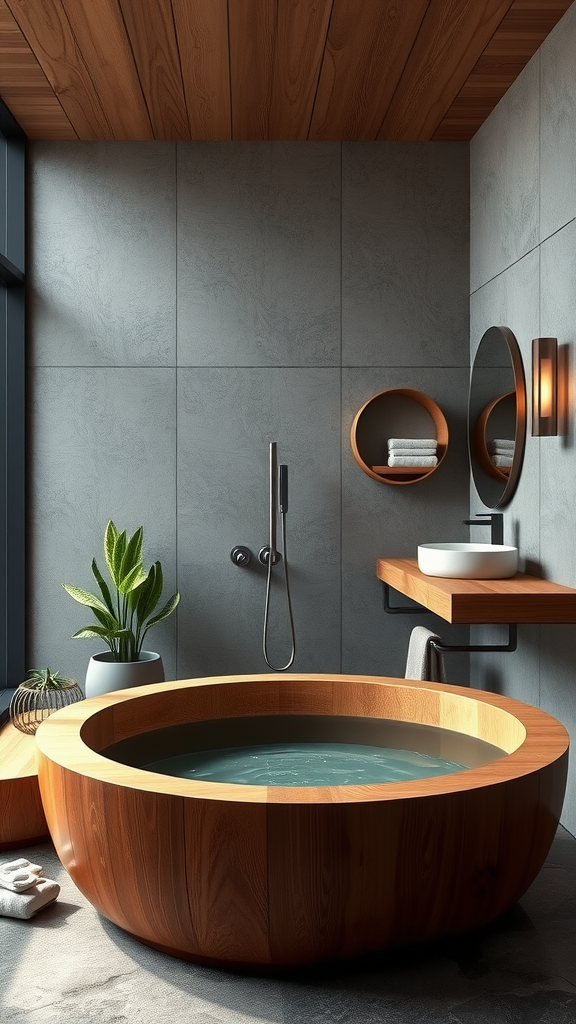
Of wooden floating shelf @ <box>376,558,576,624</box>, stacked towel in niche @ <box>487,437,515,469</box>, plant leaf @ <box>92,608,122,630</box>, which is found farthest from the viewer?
plant leaf @ <box>92,608,122,630</box>

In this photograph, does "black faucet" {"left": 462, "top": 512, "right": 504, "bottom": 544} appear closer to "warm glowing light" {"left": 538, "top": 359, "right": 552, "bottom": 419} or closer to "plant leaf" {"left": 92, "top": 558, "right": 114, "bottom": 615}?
"warm glowing light" {"left": 538, "top": 359, "right": 552, "bottom": 419}

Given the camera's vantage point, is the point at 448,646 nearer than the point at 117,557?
Yes

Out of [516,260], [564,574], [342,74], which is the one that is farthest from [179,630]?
[342,74]

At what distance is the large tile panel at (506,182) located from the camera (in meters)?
3.28

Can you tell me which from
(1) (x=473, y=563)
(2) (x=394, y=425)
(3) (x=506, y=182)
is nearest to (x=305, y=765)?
(1) (x=473, y=563)

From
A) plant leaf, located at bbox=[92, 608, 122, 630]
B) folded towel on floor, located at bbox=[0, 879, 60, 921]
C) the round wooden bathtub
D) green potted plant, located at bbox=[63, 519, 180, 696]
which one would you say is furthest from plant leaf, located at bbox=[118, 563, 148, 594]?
the round wooden bathtub

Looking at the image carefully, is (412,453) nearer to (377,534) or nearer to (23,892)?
(377,534)

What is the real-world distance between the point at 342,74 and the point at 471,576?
195cm

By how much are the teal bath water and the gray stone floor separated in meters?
0.44

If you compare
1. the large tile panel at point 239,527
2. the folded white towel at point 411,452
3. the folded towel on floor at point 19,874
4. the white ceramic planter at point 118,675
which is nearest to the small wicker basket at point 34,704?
the white ceramic planter at point 118,675

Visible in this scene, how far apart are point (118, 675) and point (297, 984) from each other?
1.92 metres

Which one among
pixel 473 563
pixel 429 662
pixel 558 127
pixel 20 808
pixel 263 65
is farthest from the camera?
pixel 429 662

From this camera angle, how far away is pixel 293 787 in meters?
1.83

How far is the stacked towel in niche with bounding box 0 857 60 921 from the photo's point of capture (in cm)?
219
